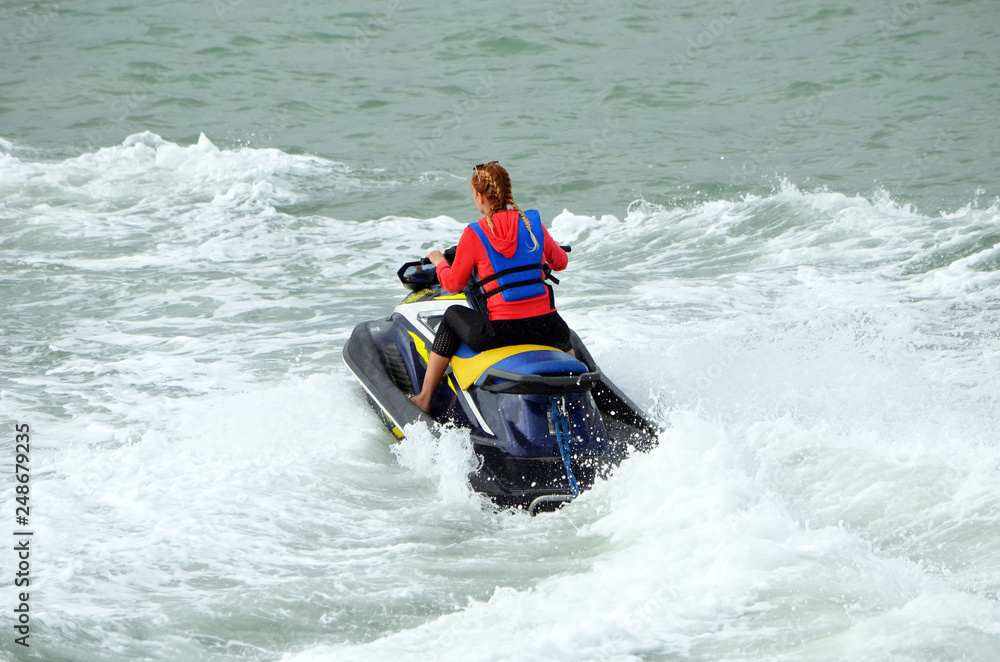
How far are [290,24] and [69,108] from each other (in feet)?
17.4

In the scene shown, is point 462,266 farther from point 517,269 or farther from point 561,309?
point 561,309

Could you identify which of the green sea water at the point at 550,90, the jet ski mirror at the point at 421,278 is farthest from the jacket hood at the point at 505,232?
the green sea water at the point at 550,90

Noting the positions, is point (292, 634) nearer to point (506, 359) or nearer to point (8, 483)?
point (506, 359)

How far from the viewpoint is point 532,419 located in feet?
15.0

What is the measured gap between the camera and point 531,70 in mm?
16328

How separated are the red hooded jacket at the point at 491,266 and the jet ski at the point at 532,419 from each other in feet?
0.42

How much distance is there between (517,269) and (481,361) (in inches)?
18.0

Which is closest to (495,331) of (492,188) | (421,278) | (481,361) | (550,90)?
(481,361)

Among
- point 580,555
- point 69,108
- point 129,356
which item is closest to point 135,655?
point 580,555

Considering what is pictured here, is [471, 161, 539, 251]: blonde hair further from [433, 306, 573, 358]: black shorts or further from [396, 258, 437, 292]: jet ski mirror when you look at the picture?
[396, 258, 437, 292]: jet ski mirror

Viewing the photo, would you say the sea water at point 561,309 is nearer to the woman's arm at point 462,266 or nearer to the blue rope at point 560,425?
the blue rope at point 560,425

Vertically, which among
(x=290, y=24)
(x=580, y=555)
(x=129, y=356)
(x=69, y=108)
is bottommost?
(x=580, y=555)

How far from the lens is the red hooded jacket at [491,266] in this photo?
4.69 meters

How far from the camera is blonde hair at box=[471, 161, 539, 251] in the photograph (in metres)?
4.63
